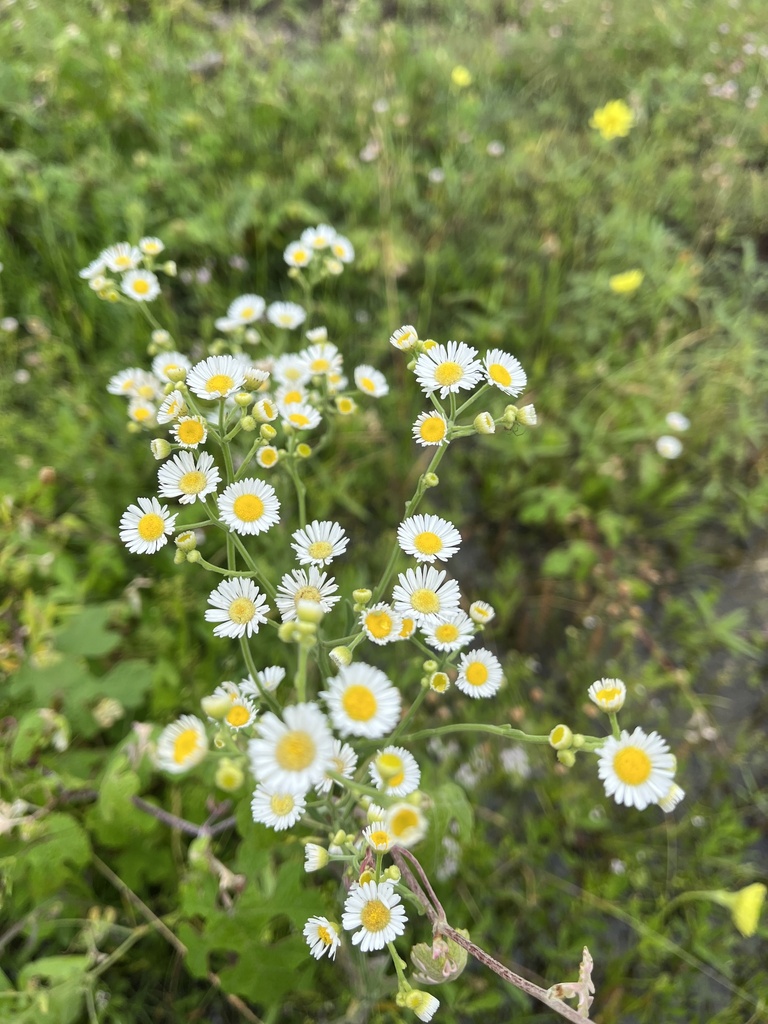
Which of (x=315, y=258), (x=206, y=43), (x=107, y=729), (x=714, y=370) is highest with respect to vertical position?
(x=206, y=43)

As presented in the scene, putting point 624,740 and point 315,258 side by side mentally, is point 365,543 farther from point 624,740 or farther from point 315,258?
point 624,740

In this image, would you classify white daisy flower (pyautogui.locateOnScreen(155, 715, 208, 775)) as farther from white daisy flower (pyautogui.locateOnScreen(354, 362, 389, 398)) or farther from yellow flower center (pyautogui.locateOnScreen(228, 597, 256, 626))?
white daisy flower (pyautogui.locateOnScreen(354, 362, 389, 398))

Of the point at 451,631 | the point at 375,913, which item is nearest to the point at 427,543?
the point at 451,631

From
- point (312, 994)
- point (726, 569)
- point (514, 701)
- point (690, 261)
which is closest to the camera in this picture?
point (312, 994)

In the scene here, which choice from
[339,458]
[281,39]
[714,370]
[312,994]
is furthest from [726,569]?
[281,39]

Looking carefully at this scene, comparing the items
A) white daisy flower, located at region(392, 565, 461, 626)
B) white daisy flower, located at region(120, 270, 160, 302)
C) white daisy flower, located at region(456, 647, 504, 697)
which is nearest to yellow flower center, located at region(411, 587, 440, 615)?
white daisy flower, located at region(392, 565, 461, 626)
